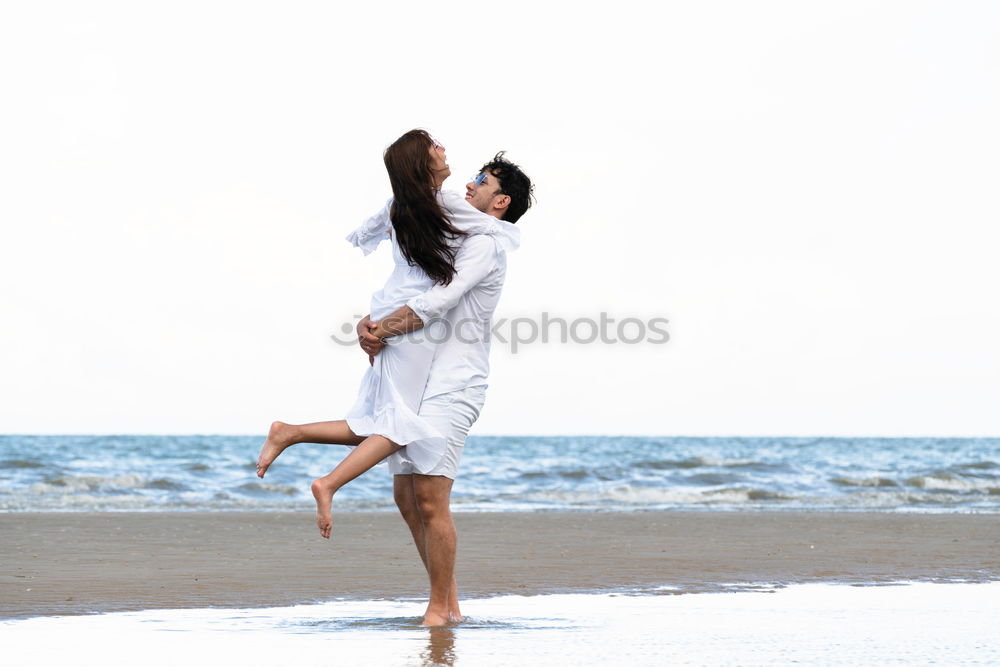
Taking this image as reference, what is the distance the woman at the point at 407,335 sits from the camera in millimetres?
3867

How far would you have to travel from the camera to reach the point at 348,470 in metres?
3.82

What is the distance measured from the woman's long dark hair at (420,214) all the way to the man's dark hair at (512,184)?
0.40 m

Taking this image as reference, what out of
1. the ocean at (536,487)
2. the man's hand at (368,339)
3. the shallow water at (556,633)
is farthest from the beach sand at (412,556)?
the ocean at (536,487)

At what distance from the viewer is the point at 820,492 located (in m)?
17.8

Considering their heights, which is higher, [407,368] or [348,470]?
[407,368]

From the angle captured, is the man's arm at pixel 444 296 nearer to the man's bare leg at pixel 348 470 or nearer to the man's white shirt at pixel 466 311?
the man's white shirt at pixel 466 311

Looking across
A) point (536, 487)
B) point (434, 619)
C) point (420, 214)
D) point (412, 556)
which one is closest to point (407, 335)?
point (420, 214)

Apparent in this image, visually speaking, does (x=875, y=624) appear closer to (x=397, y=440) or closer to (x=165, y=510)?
(x=397, y=440)

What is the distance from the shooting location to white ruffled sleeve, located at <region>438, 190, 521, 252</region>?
3.94m

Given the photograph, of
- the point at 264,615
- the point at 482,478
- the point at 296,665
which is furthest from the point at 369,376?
the point at 482,478

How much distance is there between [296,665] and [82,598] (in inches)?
Answer: 73.9

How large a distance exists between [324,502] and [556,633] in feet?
2.80

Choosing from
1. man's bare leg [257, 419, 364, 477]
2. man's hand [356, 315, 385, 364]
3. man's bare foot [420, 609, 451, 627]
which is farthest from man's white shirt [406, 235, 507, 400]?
man's bare foot [420, 609, 451, 627]

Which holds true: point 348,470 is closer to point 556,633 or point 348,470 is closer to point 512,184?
point 556,633
